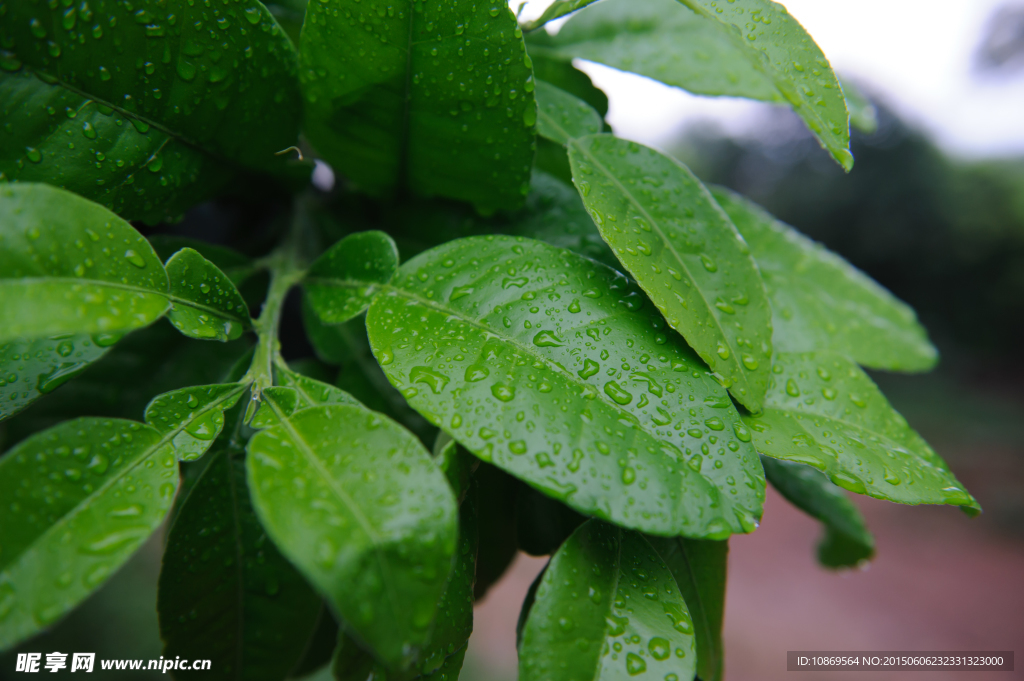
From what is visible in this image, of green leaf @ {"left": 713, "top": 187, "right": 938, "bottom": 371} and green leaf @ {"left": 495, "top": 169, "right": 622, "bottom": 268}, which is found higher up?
green leaf @ {"left": 495, "top": 169, "right": 622, "bottom": 268}

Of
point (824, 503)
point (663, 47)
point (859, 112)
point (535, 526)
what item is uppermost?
point (663, 47)

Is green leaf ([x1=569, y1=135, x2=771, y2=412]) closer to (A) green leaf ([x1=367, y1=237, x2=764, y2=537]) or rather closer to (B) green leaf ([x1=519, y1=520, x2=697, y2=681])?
(A) green leaf ([x1=367, y1=237, x2=764, y2=537])

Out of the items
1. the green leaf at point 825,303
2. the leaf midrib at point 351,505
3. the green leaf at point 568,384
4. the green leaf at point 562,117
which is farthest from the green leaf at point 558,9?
the leaf midrib at point 351,505

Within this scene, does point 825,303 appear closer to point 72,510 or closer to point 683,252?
point 683,252

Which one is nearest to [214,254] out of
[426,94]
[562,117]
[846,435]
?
[426,94]

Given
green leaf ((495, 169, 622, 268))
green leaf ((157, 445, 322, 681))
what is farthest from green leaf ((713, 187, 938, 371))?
green leaf ((157, 445, 322, 681))

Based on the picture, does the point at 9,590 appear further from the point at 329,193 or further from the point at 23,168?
the point at 329,193
